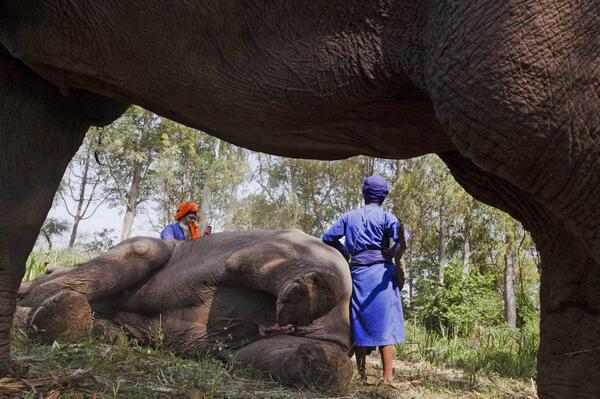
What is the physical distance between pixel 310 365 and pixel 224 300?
1.19m

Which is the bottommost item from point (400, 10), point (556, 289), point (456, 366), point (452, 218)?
point (456, 366)

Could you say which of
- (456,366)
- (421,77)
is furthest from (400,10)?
(456,366)

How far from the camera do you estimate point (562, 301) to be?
207 centimetres

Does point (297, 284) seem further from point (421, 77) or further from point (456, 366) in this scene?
point (456, 366)

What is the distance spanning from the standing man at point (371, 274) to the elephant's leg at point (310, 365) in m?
1.09

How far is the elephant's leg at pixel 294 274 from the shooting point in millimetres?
3209

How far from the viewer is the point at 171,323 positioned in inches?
177

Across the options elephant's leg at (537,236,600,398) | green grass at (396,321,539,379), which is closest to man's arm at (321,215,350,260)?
green grass at (396,321,539,379)

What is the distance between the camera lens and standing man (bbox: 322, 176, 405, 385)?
15.3ft

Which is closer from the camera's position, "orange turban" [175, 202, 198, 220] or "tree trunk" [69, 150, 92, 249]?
"orange turban" [175, 202, 198, 220]

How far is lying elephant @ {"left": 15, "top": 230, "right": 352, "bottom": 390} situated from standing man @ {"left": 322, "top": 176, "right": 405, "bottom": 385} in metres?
0.53

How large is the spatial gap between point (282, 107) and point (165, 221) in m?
24.8

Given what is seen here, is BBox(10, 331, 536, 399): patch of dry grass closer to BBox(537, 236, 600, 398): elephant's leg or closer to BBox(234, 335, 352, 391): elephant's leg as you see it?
BBox(234, 335, 352, 391): elephant's leg

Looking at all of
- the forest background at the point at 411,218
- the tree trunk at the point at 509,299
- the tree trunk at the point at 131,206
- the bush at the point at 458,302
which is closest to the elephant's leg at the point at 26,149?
the forest background at the point at 411,218
